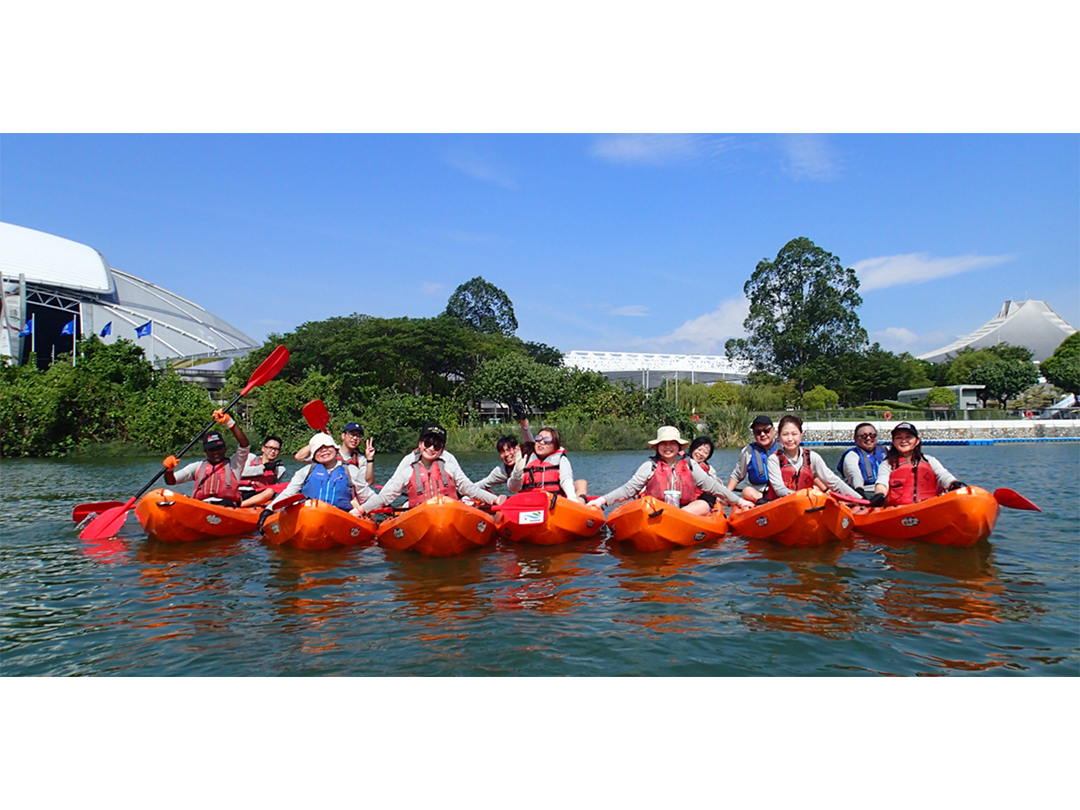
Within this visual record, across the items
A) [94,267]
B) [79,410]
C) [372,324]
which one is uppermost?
[94,267]

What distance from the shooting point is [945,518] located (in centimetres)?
720

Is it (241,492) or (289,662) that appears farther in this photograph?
(241,492)

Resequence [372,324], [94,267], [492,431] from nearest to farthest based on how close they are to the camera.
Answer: [492,431]
[372,324]
[94,267]

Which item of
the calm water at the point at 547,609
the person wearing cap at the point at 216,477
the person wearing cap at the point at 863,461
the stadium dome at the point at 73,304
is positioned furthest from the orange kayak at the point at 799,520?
the stadium dome at the point at 73,304

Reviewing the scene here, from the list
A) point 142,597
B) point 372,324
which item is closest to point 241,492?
point 142,597

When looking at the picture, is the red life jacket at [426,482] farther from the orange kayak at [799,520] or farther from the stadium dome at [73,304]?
the stadium dome at [73,304]

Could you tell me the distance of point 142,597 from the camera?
6066 mm

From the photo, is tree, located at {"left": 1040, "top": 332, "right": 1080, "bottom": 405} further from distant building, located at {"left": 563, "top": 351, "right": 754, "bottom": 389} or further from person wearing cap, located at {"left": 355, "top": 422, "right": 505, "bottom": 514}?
person wearing cap, located at {"left": 355, "top": 422, "right": 505, "bottom": 514}

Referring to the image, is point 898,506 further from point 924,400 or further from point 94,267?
point 94,267

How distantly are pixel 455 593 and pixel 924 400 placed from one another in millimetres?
46895

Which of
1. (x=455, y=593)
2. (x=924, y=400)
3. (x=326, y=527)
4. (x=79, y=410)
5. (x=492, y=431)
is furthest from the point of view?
(x=924, y=400)

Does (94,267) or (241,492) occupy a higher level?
(94,267)

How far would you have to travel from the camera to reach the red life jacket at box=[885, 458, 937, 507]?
7.84 metres

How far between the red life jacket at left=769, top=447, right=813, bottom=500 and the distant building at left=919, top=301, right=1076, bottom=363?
7658cm
